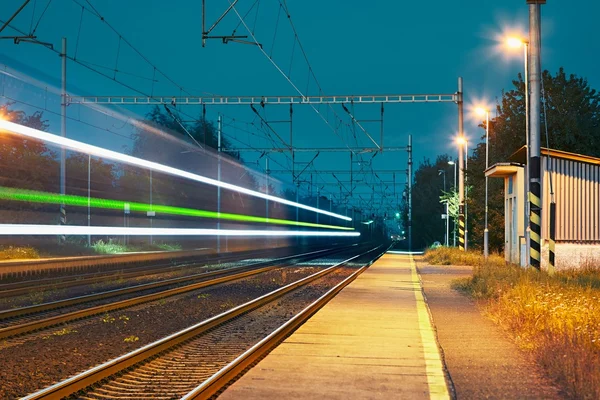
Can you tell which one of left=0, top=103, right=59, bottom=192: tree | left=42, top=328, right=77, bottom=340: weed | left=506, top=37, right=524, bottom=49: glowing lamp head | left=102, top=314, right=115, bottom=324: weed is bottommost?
left=102, top=314, right=115, bottom=324: weed

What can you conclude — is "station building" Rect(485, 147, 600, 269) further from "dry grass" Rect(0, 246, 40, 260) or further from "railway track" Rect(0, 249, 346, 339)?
"dry grass" Rect(0, 246, 40, 260)

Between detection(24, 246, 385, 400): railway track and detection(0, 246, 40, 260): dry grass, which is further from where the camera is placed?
detection(0, 246, 40, 260): dry grass

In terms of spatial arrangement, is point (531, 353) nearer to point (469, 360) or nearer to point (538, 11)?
point (469, 360)

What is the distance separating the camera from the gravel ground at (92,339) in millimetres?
8734

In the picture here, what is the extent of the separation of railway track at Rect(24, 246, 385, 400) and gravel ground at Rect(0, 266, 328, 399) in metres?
0.50

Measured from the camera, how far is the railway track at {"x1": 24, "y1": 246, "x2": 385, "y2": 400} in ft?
25.6

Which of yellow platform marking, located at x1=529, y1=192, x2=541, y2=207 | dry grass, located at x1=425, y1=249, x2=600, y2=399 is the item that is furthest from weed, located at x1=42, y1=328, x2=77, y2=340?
yellow platform marking, located at x1=529, y1=192, x2=541, y2=207

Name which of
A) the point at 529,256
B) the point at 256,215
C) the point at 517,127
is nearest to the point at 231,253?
the point at 256,215

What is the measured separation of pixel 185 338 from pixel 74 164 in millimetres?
20960

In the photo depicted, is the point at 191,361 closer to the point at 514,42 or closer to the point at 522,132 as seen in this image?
the point at 514,42

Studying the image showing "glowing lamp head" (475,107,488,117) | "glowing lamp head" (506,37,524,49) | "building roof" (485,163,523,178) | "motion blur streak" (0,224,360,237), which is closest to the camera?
"glowing lamp head" (506,37,524,49)

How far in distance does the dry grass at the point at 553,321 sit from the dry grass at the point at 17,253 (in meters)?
16.7

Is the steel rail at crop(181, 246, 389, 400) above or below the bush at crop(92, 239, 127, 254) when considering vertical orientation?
below

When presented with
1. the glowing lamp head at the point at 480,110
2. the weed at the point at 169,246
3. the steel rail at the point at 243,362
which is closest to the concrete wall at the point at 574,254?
the steel rail at the point at 243,362
